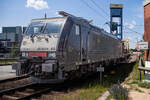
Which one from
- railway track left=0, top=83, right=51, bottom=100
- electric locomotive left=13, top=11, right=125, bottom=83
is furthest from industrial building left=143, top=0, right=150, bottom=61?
railway track left=0, top=83, right=51, bottom=100

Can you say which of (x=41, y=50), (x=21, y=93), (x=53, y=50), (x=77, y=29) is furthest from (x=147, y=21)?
(x=21, y=93)

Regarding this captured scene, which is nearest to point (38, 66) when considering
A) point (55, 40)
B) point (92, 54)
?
point (55, 40)

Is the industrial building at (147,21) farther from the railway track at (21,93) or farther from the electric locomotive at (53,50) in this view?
the railway track at (21,93)

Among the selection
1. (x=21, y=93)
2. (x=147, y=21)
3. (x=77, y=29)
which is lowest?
(x=21, y=93)

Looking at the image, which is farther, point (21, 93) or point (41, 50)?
point (41, 50)

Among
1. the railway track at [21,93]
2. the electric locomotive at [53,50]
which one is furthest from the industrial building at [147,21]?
the railway track at [21,93]

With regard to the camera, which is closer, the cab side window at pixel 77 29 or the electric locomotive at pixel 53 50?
the electric locomotive at pixel 53 50

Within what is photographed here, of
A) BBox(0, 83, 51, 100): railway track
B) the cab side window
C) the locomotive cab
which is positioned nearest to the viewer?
BBox(0, 83, 51, 100): railway track

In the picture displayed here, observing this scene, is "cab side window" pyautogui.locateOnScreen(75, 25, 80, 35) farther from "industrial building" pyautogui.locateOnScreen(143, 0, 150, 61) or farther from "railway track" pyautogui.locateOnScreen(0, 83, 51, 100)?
"industrial building" pyautogui.locateOnScreen(143, 0, 150, 61)

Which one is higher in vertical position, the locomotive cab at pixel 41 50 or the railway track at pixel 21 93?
the locomotive cab at pixel 41 50

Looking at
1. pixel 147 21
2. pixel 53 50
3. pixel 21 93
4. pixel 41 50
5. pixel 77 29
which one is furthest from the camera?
pixel 147 21

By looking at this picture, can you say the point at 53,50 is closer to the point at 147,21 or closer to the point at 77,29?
the point at 77,29

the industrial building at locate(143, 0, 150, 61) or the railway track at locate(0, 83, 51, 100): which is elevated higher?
the industrial building at locate(143, 0, 150, 61)

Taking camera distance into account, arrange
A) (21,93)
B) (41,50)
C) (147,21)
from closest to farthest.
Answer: (21,93) → (41,50) → (147,21)
